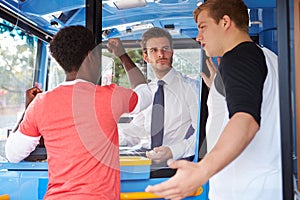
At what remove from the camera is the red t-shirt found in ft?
5.41

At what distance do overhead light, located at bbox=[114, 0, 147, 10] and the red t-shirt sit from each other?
37.6 inches

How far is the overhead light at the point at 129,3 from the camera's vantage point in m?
2.51

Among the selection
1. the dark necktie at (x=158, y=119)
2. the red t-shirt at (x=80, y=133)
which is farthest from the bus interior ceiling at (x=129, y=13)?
the red t-shirt at (x=80, y=133)

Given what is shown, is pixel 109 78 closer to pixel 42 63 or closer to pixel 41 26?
pixel 41 26

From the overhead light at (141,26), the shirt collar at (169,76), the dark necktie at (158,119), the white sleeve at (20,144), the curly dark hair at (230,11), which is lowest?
the white sleeve at (20,144)

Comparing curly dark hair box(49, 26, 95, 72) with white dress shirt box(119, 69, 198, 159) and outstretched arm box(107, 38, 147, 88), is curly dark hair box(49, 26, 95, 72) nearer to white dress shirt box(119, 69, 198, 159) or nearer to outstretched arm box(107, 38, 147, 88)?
outstretched arm box(107, 38, 147, 88)

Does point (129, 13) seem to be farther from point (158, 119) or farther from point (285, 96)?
point (285, 96)

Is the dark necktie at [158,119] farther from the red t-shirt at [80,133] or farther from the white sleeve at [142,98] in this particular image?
the red t-shirt at [80,133]

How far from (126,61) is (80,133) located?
596 mm

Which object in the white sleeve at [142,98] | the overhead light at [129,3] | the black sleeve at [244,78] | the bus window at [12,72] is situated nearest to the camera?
the black sleeve at [244,78]

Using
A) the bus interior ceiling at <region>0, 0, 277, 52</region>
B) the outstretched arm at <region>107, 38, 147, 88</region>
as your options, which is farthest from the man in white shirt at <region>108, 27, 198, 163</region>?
the outstretched arm at <region>107, 38, 147, 88</region>

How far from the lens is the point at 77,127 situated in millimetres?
1664

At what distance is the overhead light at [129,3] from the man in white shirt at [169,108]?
170 mm

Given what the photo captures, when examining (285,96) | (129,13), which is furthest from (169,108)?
(285,96)
